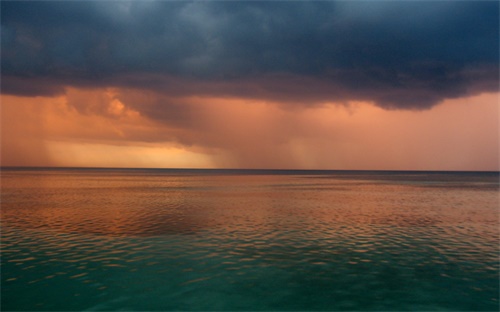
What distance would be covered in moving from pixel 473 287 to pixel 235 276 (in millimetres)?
14536

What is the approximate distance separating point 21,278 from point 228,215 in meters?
29.5

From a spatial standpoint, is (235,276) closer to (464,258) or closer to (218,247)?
(218,247)

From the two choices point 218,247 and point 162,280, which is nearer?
point 162,280

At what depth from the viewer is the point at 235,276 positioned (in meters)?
23.0

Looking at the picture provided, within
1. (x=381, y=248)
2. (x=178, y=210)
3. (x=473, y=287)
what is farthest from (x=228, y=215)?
(x=473, y=287)

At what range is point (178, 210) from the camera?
55406 millimetres

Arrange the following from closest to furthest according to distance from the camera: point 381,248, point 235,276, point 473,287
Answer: point 473,287 → point 235,276 → point 381,248

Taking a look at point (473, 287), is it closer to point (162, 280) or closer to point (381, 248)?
point (381, 248)

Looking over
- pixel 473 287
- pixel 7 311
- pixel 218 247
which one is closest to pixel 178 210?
pixel 218 247

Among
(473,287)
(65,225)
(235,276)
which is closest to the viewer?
(473,287)

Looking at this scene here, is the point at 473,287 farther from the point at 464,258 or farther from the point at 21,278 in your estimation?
the point at 21,278

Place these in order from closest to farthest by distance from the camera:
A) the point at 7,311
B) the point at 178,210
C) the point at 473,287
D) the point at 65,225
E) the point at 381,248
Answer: the point at 7,311 < the point at 473,287 < the point at 381,248 < the point at 65,225 < the point at 178,210

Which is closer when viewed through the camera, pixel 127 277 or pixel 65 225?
pixel 127 277

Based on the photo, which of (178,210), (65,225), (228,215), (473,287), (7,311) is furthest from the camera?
(178,210)
